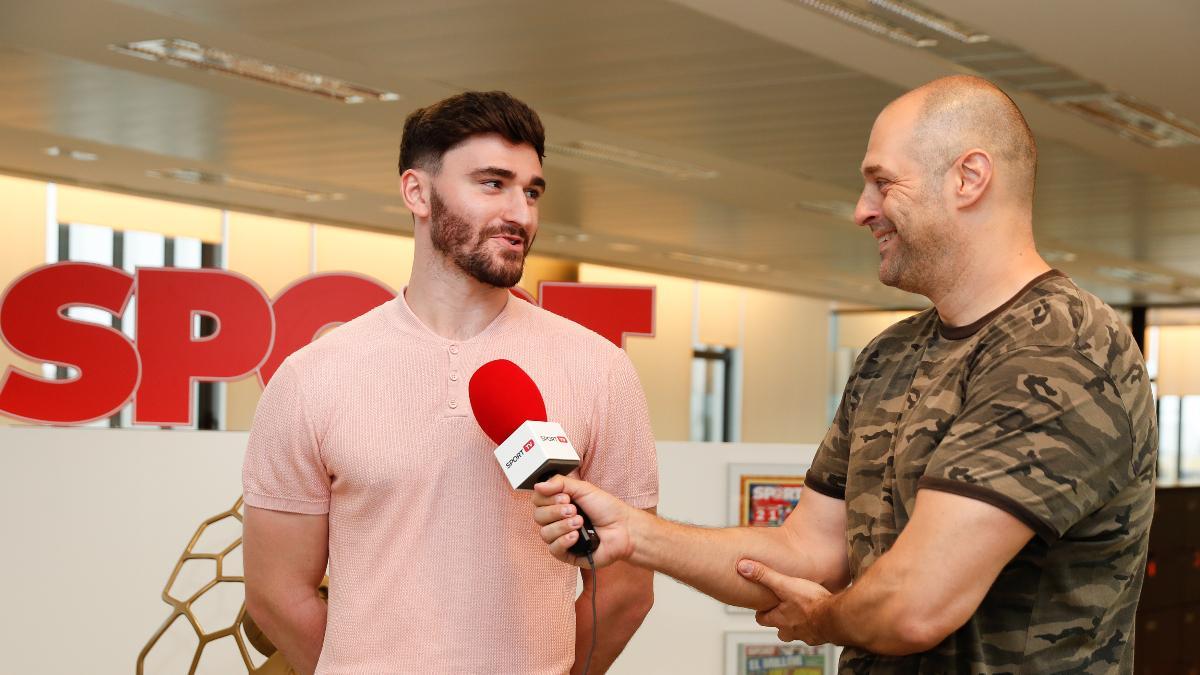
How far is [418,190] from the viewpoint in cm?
220

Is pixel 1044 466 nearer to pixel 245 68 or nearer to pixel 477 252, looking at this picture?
pixel 477 252

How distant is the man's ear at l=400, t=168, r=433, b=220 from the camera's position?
2182mm

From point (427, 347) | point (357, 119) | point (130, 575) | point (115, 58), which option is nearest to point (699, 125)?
point (357, 119)

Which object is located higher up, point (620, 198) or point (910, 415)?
point (620, 198)

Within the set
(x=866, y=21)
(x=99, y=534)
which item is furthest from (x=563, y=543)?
(x=866, y=21)

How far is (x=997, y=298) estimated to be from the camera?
1844 millimetres

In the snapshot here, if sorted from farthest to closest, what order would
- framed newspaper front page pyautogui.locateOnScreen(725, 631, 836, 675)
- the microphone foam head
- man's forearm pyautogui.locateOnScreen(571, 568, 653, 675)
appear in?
framed newspaper front page pyautogui.locateOnScreen(725, 631, 836, 675)
man's forearm pyautogui.locateOnScreen(571, 568, 653, 675)
the microphone foam head

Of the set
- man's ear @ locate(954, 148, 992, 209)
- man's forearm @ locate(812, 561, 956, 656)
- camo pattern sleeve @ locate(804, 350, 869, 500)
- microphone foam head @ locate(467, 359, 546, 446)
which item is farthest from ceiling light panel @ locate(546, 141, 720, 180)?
man's forearm @ locate(812, 561, 956, 656)

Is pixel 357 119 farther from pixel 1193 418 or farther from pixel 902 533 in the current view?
pixel 1193 418

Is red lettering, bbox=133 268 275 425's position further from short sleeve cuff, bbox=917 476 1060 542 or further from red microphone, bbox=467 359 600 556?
short sleeve cuff, bbox=917 476 1060 542

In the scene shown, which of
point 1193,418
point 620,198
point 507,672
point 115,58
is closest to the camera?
point 507,672

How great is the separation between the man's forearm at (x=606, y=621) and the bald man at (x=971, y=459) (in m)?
0.36

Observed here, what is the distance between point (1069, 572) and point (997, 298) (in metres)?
0.37

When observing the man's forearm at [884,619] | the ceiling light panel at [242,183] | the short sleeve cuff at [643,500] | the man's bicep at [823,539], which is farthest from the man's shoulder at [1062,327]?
the ceiling light panel at [242,183]
